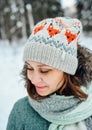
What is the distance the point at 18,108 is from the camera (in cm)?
318

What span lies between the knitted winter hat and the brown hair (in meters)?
0.12

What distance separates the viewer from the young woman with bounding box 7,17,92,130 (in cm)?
291

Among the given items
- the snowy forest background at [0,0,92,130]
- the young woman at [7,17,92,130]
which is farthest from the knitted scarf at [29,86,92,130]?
the snowy forest background at [0,0,92,130]

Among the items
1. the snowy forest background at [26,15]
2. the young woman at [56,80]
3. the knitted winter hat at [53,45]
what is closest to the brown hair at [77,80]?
the young woman at [56,80]

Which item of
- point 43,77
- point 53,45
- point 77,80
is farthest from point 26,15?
point 43,77

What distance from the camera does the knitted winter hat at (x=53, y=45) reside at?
2.93 meters

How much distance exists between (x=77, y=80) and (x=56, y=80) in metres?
0.25

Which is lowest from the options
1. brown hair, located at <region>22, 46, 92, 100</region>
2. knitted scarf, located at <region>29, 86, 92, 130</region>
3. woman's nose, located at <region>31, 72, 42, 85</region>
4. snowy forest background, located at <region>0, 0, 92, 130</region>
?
snowy forest background, located at <region>0, 0, 92, 130</region>

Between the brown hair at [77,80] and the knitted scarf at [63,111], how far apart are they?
4cm

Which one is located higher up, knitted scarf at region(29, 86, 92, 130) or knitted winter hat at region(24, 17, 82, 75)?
knitted winter hat at region(24, 17, 82, 75)

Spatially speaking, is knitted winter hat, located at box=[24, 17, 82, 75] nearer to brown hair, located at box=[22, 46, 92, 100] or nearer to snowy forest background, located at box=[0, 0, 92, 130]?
brown hair, located at box=[22, 46, 92, 100]

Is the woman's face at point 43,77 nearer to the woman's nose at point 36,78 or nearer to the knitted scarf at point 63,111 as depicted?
the woman's nose at point 36,78

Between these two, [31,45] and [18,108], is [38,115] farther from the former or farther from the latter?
[31,45]

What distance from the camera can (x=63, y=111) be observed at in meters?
3.06
